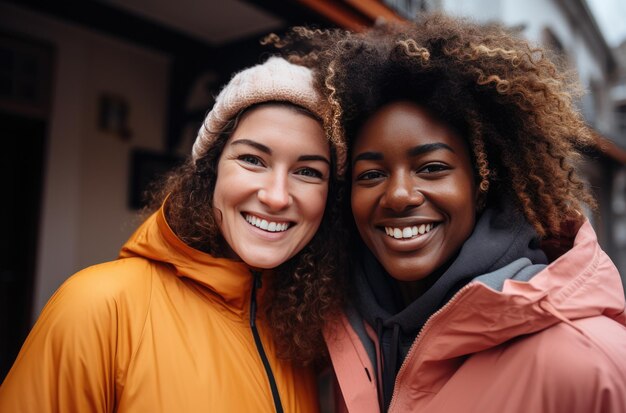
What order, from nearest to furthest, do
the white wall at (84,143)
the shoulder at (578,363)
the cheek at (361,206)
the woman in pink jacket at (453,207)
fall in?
1. the shoulder at (578,363)
2. the woman in pink jacket at (453,207)
3. the cheek at (361,206)
4. the white wall at (84,143)

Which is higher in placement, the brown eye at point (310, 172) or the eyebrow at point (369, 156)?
the eyebrow at point (369, 156)

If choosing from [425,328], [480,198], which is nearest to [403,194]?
[480,198]

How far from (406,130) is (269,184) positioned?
474 mm

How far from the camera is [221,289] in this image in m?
1.60

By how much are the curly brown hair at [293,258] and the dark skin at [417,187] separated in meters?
0.22

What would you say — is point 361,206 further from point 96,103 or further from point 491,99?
point 96,103

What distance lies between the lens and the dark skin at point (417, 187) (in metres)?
1.53

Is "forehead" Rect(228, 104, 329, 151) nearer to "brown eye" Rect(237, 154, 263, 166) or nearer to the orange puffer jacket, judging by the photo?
"brown eye" Rect(237, 154, 263, 166)

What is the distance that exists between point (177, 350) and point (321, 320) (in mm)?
545

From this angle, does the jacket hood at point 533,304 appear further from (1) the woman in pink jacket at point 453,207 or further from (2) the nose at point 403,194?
(2) the nose at point 403,194

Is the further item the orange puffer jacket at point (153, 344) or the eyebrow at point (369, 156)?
the eyebrow at point (369, 156)

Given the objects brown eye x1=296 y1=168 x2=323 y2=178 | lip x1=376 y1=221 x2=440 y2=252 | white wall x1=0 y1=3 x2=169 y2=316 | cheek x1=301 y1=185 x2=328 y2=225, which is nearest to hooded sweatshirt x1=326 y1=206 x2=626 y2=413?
lip x1=376 y1=221 x2=440 y2=252

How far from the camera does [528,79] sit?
153cm

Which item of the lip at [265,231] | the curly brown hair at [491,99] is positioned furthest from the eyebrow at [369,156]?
the lip at [265,231]
